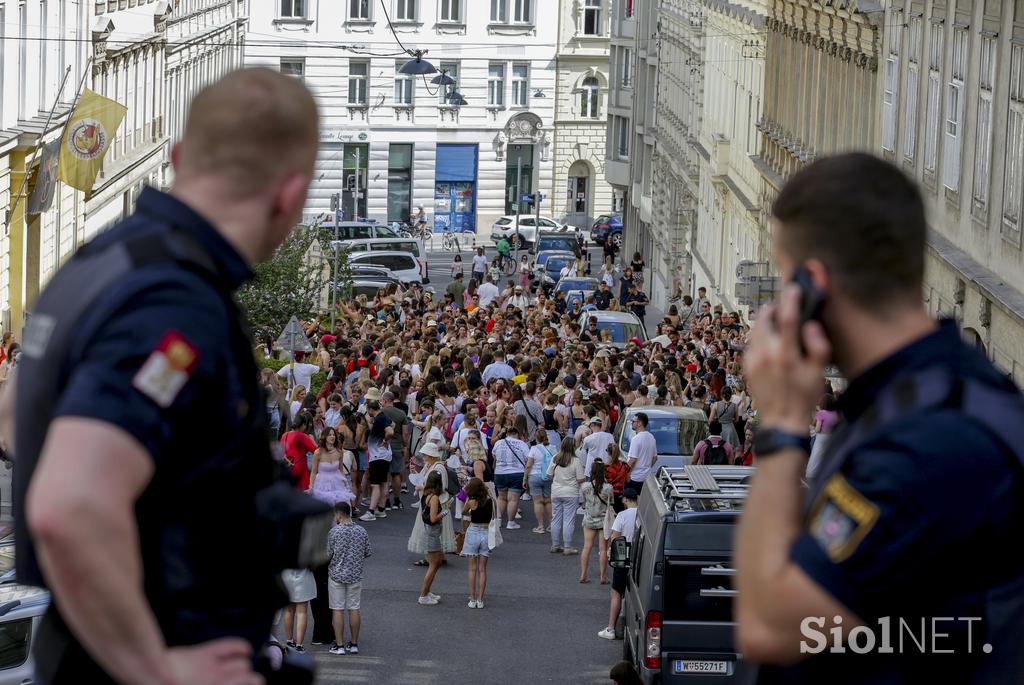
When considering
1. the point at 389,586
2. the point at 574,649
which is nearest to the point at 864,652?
the point at 574,649

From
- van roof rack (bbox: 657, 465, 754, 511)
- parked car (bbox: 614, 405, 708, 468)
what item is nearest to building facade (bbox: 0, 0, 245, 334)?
parked car (bbox: 614, 405, 708, 468)

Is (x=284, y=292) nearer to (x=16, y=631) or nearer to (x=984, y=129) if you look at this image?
(x=984, y=129)

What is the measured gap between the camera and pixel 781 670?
3064 millimetres

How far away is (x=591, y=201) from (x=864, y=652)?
83.5 meters

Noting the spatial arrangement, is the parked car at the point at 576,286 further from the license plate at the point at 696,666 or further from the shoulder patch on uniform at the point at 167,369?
the shoulder patch on uniform at the point at 167,369

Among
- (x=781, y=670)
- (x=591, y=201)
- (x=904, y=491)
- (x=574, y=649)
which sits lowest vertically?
(x=591, y=201)

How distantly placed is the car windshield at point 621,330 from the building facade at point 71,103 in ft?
34.0

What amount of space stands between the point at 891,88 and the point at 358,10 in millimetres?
51615

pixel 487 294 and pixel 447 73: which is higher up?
pixel 447 73

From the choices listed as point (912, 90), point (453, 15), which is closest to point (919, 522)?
point (912, 90)

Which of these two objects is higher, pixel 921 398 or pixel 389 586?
pixel 921 398

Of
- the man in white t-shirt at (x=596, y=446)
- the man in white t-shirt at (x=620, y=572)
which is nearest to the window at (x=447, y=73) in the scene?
the man in white t-shirt at (x=596, y=446)

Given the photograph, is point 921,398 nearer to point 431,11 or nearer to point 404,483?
point 404,483

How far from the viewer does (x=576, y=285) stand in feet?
167
